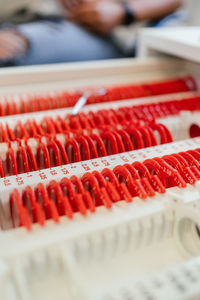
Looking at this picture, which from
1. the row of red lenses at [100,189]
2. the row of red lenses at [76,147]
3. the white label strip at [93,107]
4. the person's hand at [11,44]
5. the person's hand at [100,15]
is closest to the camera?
the row of red lenses at [100,189]

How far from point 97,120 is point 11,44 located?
627 millimetres

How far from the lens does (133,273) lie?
0.45 meters

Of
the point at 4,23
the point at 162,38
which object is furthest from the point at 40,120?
the point at 4,23

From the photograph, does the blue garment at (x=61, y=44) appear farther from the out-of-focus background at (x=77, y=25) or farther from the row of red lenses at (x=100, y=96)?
the row of red lenses at (x=100, y=96)

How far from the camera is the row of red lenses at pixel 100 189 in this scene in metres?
0.47

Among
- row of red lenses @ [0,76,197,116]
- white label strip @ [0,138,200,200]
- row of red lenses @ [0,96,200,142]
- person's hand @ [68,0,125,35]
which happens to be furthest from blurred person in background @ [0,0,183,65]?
white label strip @ [0,138,200,200]

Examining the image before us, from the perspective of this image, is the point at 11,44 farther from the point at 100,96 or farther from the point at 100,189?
the point at 100,189

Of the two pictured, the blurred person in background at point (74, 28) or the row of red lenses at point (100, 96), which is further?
the blurred person in background at point (74, 28)

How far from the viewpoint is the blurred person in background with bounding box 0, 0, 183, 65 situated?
1.25 metres

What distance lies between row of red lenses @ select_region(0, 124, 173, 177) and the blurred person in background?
0.64 meters

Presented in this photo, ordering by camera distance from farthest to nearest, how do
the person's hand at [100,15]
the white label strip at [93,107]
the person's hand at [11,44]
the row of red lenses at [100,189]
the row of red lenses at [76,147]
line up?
the person's hand at [100,15]
the person's hand at [11,44]
the white label strip at [93,107]
the row of red lenses at [76,147]
the row of red lenses at [100,189]

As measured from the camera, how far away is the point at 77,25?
1.49 metres

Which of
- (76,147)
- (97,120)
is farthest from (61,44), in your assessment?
(76,147)

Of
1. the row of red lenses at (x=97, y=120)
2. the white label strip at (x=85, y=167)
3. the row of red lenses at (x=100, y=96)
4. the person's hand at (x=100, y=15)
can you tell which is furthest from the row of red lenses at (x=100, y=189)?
the person's hand at (x=100, y=15)
